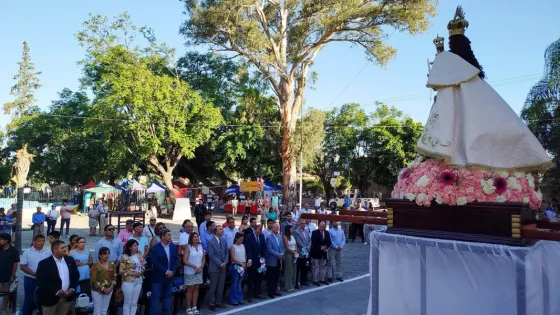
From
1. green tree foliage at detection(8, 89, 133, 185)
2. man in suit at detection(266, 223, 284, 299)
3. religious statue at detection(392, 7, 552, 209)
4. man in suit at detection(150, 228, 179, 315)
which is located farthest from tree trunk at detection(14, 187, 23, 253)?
green tree foliage at detection(8, 89, 133, 185)

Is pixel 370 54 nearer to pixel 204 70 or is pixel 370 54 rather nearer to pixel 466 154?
Answer: pixel 204 70

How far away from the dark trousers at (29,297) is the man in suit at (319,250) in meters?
6.17

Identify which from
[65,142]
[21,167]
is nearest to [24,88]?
[65,142]

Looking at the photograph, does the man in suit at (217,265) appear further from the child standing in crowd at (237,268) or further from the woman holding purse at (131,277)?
Result: the woman holding purse at (131,277)

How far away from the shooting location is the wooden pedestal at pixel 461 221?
3.23 m

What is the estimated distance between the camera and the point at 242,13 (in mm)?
27625

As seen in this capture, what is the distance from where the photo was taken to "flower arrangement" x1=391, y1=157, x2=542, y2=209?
346 centimetres

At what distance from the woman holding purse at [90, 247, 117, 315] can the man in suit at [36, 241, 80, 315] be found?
338mm

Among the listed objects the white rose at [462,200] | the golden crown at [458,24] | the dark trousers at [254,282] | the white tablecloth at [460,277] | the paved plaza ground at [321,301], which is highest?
the golden crown at [458,24]

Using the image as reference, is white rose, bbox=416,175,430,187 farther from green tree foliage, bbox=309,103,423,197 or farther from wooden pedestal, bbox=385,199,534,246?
green tree foliage, bbox=309,103,423,197

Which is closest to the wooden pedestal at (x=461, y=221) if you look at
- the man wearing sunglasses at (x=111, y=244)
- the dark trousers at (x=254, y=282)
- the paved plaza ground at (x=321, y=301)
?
the paved plaza ground at (x=321, y=301)

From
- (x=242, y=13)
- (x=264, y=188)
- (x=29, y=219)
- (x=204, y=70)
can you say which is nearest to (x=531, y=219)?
(x=242, y=13)

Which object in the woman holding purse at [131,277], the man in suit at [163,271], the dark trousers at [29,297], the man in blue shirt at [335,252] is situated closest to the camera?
the dark trousers at [29,297]

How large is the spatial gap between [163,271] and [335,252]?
5.24 meters
